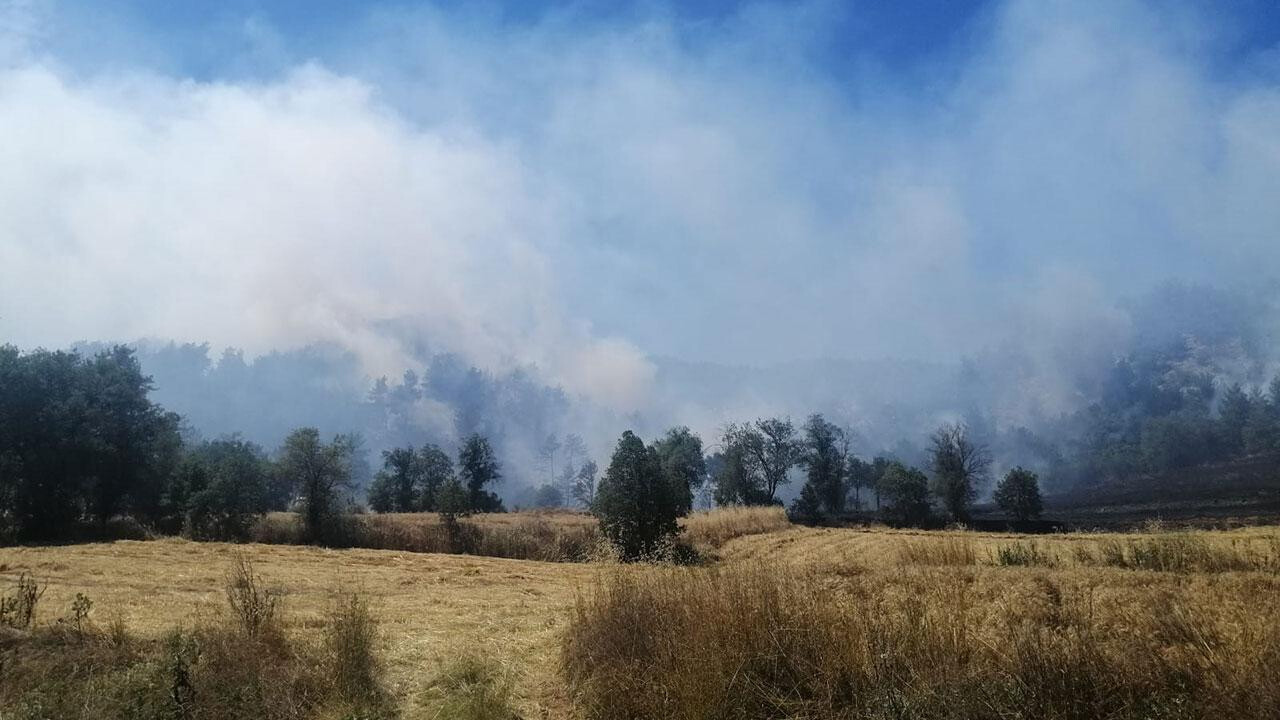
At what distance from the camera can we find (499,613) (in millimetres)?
13133

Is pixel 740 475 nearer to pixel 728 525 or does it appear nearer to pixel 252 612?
pixel 728 525

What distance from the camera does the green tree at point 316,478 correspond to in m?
41.8

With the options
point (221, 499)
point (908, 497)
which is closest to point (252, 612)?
point (221, 499)

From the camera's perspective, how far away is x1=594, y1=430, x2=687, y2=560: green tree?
3784cm

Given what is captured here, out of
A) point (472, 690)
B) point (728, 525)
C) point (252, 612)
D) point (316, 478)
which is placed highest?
point (316, 478)

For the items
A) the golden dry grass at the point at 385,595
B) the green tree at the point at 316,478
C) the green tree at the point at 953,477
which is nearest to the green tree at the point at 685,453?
the green tree at the point at 953,477

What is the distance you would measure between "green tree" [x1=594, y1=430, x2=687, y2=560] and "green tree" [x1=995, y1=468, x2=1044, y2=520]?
134 ft

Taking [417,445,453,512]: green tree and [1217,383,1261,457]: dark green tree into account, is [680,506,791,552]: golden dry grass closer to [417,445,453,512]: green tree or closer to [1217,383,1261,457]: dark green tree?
[417,445,453,512]: green tree

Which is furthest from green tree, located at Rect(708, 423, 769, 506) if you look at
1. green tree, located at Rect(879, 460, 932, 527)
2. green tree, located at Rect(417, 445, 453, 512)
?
green tree, located at Rect(417, 445, 453, 512)

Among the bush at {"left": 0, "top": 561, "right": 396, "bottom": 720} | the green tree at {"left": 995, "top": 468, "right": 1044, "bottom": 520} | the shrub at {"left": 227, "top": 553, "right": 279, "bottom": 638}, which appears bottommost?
the green tree at {"left": 995, "top": 468, "right": 1044, "bottom": 520}

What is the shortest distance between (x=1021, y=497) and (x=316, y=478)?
197 feet

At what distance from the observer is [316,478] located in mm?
43125

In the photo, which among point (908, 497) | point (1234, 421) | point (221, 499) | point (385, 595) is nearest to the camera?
point (385, 595)

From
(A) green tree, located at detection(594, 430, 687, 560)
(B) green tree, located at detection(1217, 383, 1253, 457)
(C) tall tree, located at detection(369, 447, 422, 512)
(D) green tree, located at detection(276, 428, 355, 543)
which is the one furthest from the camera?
(B) green tree, located at detection(1217, 383, 1253, 457)
